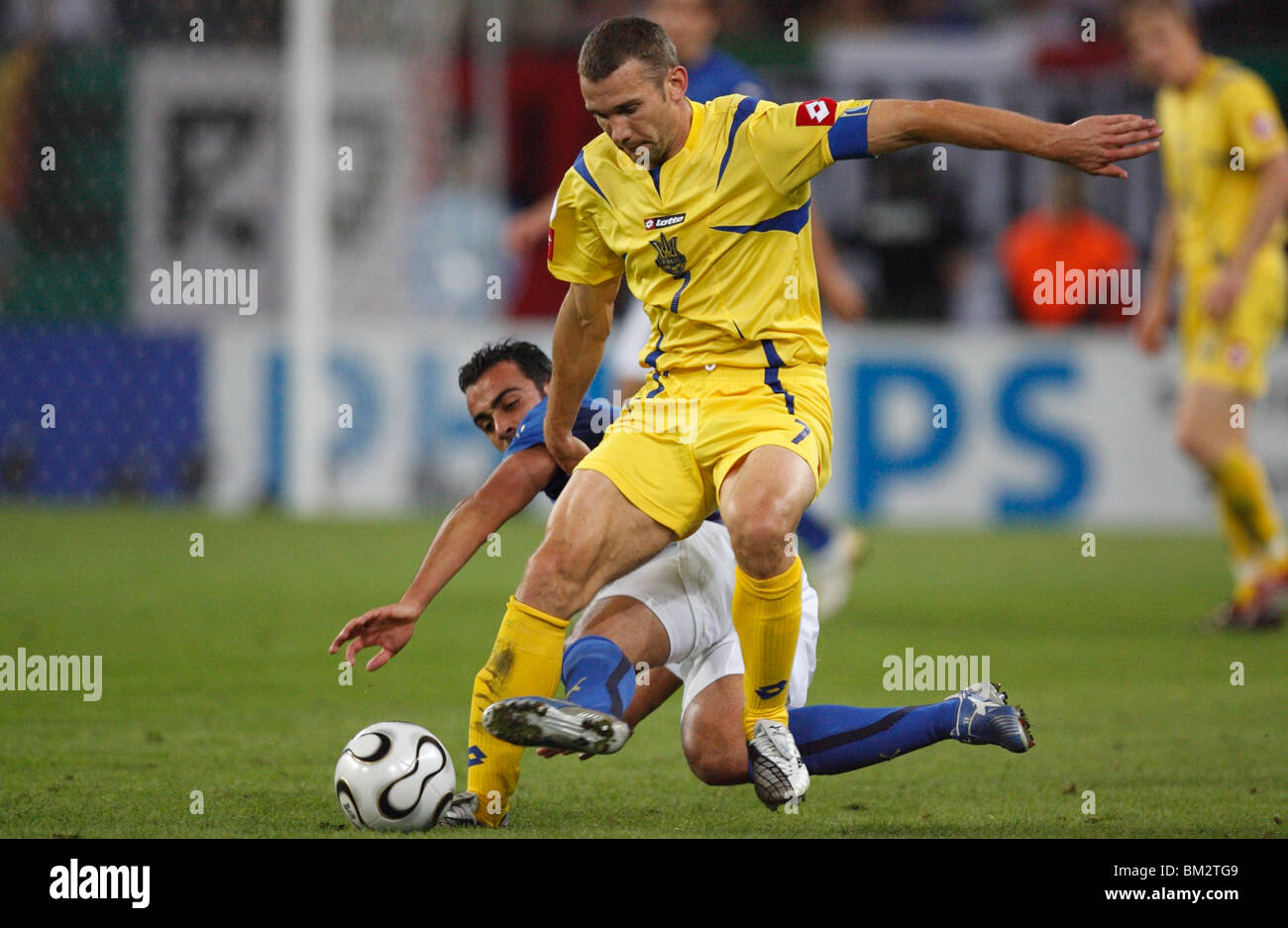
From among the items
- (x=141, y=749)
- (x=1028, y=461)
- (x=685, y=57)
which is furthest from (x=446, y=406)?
(x=141, y=749)

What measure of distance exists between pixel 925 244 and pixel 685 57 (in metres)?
8.97

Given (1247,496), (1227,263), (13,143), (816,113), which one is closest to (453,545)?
(816,113)

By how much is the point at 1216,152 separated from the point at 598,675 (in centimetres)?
585

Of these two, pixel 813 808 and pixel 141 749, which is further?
pixel 141 749

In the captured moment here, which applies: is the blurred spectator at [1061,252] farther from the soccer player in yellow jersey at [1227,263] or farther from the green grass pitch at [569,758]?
the soccer player in yellow jersey at [1227,263]

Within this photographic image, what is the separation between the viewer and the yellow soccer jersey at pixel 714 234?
4.43 meters

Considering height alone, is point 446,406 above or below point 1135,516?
above

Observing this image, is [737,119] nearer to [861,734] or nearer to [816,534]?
[861,734]

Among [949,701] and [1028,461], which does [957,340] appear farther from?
[949,701]

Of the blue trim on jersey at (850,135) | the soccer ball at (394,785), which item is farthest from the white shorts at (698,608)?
the blue trim on jersey at (850,135)

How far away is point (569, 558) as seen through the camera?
4230 millimetres

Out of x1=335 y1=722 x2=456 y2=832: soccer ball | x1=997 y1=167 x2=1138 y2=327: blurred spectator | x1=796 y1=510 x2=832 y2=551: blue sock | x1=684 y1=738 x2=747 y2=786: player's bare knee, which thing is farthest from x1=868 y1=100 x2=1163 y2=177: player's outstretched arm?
x1=997 y1=167 x2=1138 y2=327: blurred spectator

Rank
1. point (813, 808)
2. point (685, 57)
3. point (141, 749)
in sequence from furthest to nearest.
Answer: point (685, 57) → point (141, 749) → point (813, 808)

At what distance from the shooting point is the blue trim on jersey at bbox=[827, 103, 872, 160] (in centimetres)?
424
